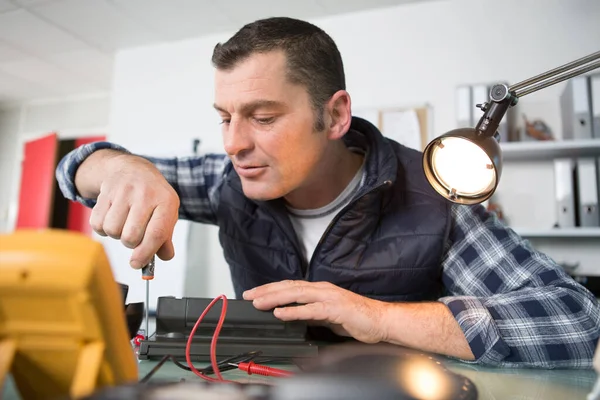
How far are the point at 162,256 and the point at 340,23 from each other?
2.67m

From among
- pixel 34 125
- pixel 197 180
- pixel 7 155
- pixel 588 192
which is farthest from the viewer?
pixel 7 155

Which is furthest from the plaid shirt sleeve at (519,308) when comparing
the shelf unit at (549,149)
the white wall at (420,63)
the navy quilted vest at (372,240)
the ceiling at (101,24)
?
the ceiling at (101,24)

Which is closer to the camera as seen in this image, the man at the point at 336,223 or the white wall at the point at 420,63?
the man at the point at 336,223

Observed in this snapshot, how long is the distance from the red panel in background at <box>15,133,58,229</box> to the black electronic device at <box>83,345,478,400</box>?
5.15m

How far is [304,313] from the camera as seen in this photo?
0.74 metres

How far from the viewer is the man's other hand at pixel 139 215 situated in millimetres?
658

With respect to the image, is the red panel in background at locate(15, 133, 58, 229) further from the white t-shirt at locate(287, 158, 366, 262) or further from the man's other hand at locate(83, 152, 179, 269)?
the man's other hand at locate(83, 152, 179, 269)

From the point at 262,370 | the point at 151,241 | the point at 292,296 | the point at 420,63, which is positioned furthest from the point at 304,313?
the point at 420,63

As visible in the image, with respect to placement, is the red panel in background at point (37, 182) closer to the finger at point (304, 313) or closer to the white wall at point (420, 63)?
the white wall at point (420, 63)

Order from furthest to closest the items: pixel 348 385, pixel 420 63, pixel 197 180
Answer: pixel 420 63 → pixel 197 180 → pixel 348 385

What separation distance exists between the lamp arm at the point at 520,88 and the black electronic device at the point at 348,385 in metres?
0.48

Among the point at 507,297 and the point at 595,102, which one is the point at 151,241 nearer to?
the point at 507,297

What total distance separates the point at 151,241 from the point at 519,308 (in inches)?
25.2

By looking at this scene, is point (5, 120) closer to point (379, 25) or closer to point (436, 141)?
point (379, 25)
